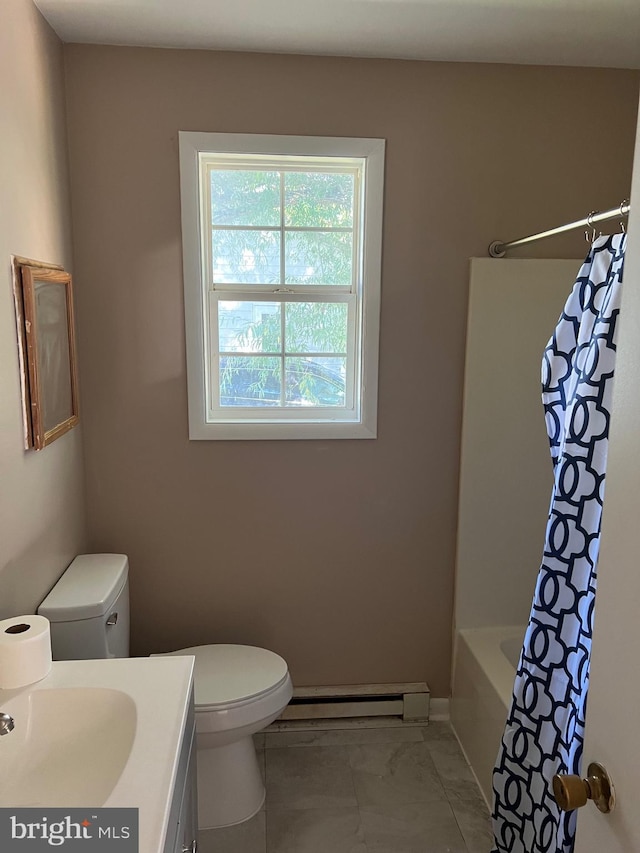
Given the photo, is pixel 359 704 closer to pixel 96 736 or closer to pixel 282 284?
pixel 96 736

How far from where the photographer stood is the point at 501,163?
231 centimetres

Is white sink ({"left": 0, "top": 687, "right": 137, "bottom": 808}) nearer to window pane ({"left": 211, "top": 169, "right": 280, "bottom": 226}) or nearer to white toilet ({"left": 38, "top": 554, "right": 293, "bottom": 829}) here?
white toilet ({"left": 38, "top": 554, "right": 293, "bottom": 829})

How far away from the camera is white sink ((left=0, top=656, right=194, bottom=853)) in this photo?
3.79 ft

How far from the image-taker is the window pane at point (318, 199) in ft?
7.72

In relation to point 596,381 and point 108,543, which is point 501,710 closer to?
point 596,381

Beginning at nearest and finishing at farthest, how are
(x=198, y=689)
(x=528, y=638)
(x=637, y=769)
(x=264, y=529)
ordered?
(x=637, y=769) → (x=528, y=638) → (x=198, y=689) → (x=264, y=529)

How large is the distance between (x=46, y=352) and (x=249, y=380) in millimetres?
777

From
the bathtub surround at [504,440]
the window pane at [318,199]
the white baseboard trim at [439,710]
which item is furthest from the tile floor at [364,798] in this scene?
the window pane at [318,199]

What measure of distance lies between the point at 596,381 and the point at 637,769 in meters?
0.83

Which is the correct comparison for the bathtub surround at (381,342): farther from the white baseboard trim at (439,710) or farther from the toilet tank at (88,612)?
the toilet tank at (88,612)

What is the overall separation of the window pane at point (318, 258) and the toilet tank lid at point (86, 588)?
1201 mm

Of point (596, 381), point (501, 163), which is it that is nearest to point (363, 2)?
point (501, 163)

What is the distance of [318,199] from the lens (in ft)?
7.77

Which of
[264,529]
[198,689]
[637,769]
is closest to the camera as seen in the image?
[637,769]
